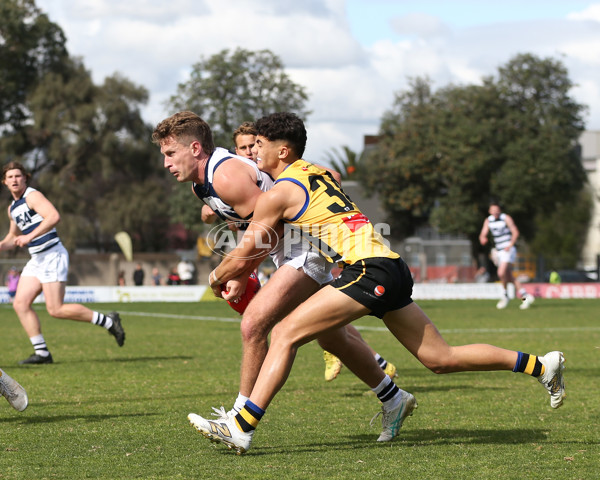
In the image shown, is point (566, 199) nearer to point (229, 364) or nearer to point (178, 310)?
point (178, 310)

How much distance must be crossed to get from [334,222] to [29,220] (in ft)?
20.2

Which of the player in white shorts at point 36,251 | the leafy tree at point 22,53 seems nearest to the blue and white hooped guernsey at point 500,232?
the player in white shorts at point 36,251

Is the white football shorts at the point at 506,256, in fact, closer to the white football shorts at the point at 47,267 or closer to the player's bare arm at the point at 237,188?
the white football shorts at the point at 47,267

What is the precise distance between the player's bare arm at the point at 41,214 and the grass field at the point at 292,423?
4.85ft

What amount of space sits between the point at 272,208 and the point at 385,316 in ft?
2.99

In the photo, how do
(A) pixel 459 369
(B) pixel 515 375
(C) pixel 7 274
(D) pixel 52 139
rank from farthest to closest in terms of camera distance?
(D) pixel 52 139, (C) pixel 7 274, (B) pixel 515 375, (A) pixel 459 369

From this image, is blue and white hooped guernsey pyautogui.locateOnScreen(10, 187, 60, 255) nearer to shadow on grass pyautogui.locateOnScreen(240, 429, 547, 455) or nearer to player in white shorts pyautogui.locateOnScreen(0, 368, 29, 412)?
player in white shorts pyautogui.locateOnScreen(0, 368, 29, 412)

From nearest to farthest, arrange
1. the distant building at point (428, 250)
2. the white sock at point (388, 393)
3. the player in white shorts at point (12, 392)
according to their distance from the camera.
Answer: the white sock at point (388, 393) → the player in white shorts at point (12, 392) → the distant building at point (428, 250)

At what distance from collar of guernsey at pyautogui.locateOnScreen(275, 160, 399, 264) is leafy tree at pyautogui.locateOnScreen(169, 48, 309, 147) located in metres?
43.3

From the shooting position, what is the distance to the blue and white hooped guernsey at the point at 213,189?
18.4ft

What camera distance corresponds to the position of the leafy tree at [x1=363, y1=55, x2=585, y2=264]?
152 feet

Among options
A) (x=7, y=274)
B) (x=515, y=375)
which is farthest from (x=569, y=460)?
(x=7, y=274)

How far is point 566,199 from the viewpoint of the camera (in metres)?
49.0

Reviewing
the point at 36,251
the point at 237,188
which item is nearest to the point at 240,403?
the point at 237,188
